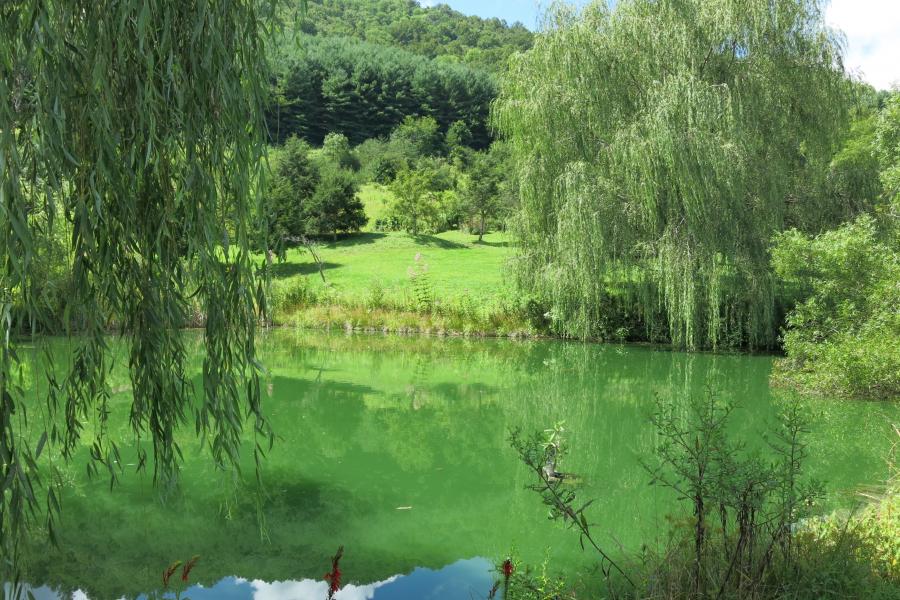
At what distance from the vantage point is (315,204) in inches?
1103

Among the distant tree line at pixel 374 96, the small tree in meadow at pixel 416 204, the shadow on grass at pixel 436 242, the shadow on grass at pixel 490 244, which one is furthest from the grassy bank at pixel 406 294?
the distant tree line at pixel 374 96

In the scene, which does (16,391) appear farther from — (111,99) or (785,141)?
(785,141)

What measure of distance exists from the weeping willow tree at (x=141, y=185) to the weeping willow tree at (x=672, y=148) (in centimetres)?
1166

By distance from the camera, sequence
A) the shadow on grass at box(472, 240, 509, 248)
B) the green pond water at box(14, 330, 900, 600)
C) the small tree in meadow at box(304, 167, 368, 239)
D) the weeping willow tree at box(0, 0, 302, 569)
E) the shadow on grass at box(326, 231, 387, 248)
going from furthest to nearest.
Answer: the shadow on grass at box(326, 231, 387, 248), the shadow on grass at box(472, 240, 509, 248), the small tree in meadow at box(304, 167, 368, 239), the green pond water at box(14, 330, 900, 600), the weeping willow tree at box(0, 0, 302, 569)

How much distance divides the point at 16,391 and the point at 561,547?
3.59 m

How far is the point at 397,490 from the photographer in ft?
21.1

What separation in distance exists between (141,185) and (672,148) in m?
11.9

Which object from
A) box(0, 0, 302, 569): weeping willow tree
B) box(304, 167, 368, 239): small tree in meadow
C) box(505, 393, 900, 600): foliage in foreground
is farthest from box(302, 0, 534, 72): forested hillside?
box(0, 0, 302, 569): weeping willow tree

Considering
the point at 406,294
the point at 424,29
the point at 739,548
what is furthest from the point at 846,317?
the point at 424,29

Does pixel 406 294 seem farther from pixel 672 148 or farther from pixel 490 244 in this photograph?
pixel 490 244

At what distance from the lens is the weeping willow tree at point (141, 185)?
2.51 metres

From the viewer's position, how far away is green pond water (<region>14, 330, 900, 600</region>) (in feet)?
15.1

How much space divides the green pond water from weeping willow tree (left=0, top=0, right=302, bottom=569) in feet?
2.34

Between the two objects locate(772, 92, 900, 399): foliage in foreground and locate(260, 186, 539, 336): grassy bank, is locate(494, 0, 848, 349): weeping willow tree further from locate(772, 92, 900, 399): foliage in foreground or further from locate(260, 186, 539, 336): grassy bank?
locate(260, 186, 539, 336): grassy bank
